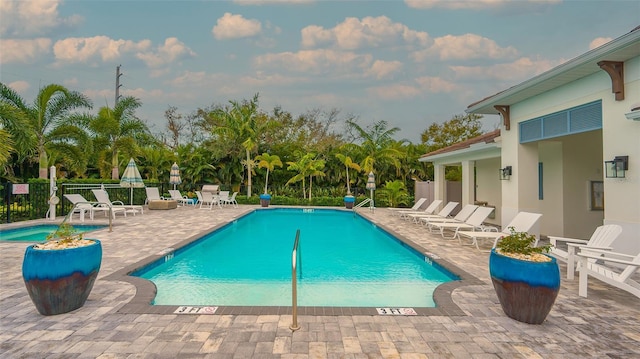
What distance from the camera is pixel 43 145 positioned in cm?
1502

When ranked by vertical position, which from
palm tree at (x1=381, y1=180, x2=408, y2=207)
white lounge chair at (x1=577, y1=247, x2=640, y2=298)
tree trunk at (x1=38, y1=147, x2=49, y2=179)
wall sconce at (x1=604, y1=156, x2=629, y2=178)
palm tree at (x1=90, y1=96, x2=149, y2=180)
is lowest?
white lounge chair at (x1=577, y1=247, x2=640, y2=298)

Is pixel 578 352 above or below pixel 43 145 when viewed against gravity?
below

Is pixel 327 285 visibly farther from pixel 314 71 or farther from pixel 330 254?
pixel 314 71

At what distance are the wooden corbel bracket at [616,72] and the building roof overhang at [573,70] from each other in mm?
93

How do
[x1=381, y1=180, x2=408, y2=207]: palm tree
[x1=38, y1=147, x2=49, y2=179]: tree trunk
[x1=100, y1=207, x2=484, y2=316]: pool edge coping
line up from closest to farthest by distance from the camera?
[x1=100, y1=207, x2=484, y2=316]: pool edge coping
[x1=38, y1=147, x2=49, y2=179]: tree trunk
[x1=381, y1=180, x2=408, y2=207]: palm tree

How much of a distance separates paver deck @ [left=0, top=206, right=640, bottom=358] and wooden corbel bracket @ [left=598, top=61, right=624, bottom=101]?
389cm

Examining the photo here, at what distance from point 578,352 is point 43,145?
1882 cm

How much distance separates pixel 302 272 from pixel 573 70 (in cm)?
693

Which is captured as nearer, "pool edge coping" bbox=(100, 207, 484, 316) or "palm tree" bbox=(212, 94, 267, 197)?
"pool edge coping" bbox=(100, 207, 484, 316)

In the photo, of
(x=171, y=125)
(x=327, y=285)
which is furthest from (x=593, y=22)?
(x=171, y=125)

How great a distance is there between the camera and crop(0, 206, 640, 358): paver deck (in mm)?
3184

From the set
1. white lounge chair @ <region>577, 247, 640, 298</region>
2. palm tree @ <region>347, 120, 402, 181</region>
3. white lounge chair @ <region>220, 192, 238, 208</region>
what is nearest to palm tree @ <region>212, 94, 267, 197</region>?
white lounge chair @ <region>220, 192, 238, 208</region>

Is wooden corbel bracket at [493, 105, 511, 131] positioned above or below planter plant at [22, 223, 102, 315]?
above

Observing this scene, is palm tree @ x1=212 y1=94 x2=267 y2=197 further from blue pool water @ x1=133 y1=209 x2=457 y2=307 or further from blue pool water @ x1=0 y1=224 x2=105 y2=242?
blue pool water @ x1=0 y1=224 x2=105 y2=242
